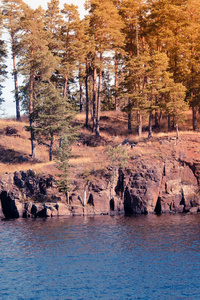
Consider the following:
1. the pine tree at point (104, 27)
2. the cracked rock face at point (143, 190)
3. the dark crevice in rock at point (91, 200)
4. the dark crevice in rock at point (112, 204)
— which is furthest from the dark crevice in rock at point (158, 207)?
the pine tree at point (104, 27)

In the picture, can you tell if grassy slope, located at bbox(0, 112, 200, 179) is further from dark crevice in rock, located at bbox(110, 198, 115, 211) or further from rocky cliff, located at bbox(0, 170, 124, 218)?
dark crevice in rock, located at bbox(110, 198, 115, 211)

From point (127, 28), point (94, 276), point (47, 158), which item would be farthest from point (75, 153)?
point (94, 276)

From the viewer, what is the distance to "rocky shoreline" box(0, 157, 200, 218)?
4438cm

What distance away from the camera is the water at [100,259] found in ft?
66.0

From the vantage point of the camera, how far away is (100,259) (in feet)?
85.7

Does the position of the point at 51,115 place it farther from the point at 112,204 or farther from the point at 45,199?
the point at 112,204

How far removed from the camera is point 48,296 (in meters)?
19.4

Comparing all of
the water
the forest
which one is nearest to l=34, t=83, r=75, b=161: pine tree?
the forest

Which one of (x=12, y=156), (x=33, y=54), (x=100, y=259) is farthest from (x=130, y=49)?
(x=100, y=259)

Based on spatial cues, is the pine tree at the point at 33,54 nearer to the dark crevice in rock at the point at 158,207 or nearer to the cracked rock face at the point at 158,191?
the cracked rock face at the point at 158,191

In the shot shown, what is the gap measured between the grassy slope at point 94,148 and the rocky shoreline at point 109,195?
7.07 feet

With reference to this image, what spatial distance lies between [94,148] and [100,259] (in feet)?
112

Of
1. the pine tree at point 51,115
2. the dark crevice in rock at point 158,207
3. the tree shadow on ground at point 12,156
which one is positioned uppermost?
the pine tree at point 51,115

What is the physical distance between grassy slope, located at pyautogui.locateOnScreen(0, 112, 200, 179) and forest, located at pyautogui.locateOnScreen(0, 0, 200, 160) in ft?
7.35
